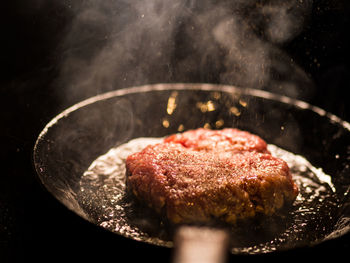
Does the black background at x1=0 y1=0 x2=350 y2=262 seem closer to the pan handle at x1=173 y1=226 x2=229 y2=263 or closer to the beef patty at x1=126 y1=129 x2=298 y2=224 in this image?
the pan handle at x1=173 y1=226 x2=229 y2=263

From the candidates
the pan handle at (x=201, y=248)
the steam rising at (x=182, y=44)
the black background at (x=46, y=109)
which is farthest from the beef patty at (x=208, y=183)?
the steam rising at (x=182, y=44)

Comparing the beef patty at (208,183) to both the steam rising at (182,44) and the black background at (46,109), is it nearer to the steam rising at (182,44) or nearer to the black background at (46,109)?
the black background at (46,109)

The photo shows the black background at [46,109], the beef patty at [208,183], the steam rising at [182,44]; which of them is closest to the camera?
the black background at [46,109]

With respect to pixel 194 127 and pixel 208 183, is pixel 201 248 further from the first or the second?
pixel 194 127

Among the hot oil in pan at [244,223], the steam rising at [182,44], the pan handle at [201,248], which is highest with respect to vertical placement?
the steam rising at [182,44]

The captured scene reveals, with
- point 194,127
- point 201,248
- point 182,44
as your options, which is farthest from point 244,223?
point 182,44

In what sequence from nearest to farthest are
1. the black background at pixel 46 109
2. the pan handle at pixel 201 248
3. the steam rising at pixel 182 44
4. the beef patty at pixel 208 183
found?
the pan handle at pixel 201 248, the black background at pixel 46 109, the beef patty at pixel 208 183, the steam rising at pixel 182 44
